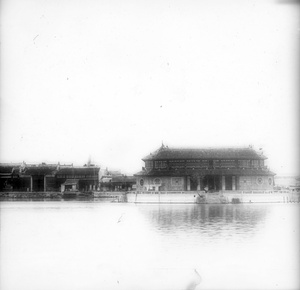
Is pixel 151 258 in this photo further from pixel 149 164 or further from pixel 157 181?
pixel 149 164

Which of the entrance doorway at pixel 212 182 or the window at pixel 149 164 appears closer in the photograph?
the entrance doorway at pixel 212 182

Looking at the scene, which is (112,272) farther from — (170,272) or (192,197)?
(192,197)

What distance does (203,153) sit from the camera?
43.5 metres

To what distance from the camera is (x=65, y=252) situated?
14.1m

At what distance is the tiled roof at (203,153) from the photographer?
42.2 meters

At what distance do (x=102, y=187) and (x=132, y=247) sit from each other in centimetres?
3392

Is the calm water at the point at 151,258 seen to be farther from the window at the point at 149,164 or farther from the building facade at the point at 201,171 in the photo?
the window at the point at 149,164

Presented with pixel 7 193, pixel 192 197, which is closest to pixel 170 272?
pixel 192 197

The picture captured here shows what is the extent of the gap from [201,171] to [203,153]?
154cm

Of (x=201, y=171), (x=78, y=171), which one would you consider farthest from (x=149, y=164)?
(x=78, y=171)

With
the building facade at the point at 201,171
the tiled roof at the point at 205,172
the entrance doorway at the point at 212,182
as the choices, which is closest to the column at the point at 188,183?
the building facade at the point at 201,171

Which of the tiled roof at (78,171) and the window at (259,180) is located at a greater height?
the tiled roof at (78,171)

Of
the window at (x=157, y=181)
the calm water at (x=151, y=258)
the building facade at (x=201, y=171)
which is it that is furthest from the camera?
the window at (x=157, y=181)

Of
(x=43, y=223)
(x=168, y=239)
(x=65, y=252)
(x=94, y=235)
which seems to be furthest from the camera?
(x=43, y=223)
